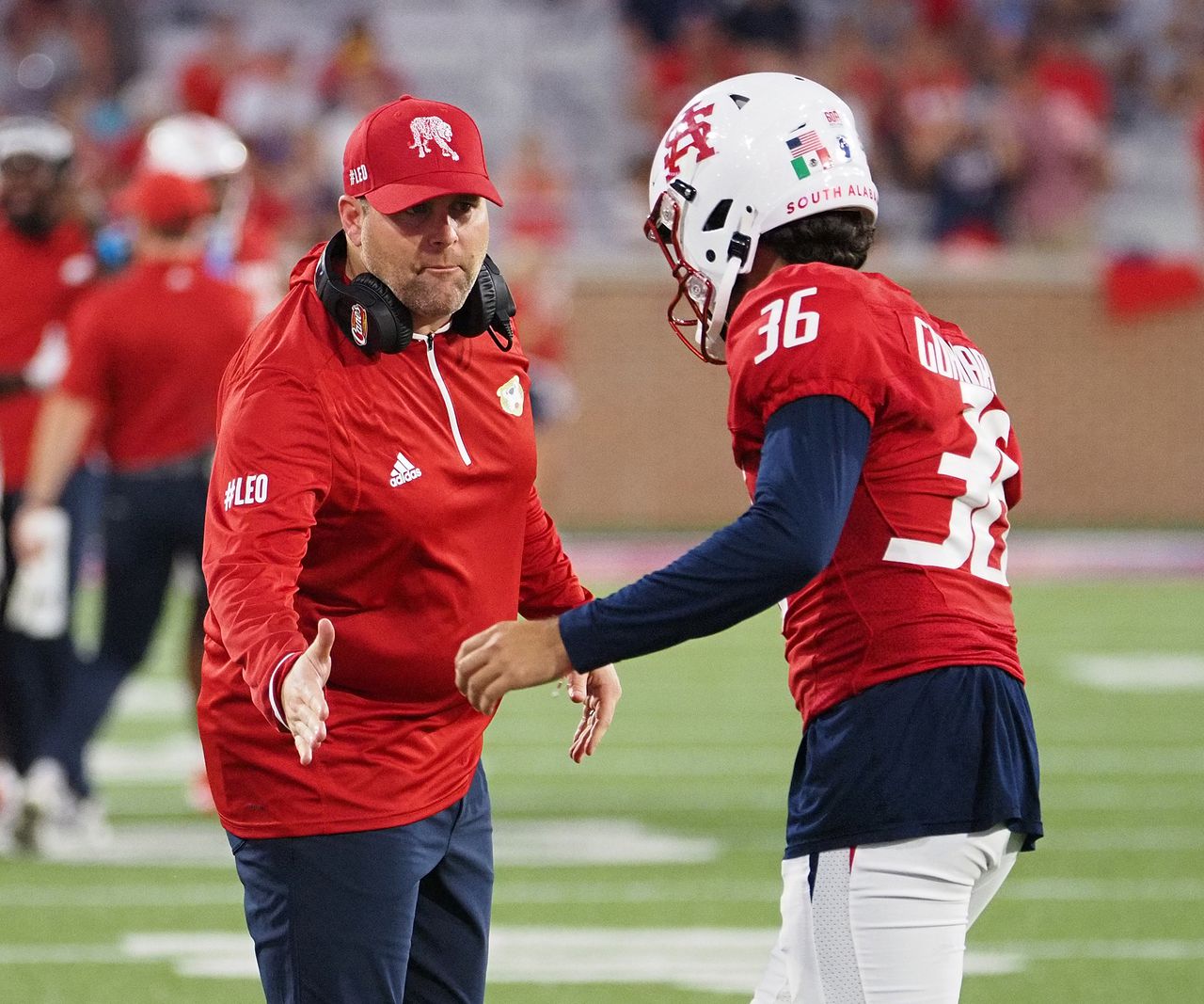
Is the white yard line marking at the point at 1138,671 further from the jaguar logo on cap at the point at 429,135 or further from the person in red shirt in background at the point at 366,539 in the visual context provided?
the jaguar logo on cap at the point at 429,135

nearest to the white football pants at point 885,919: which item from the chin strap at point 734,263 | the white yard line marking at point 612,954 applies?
the chin strap at point 734,263

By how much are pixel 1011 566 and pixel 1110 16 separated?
6.30 metres

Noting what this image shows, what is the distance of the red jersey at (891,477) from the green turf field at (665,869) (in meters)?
2.39

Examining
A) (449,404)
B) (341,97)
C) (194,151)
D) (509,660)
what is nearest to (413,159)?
(449,404)

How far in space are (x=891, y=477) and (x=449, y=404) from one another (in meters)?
0.72

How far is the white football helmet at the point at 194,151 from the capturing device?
267 inches

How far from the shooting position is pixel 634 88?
57.2 ft

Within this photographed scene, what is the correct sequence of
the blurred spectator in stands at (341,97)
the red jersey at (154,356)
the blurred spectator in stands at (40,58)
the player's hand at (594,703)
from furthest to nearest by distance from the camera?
the blurred spectator in stands at (40,58)
the blurred spectator in stands at (341,97)
the red jersey at (154,356)
the player's hand at (594,703)

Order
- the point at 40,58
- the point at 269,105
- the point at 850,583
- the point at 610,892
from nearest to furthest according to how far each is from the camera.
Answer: the point at 850,583
the point at 610,892
the point at 269,105
the point at 40,58

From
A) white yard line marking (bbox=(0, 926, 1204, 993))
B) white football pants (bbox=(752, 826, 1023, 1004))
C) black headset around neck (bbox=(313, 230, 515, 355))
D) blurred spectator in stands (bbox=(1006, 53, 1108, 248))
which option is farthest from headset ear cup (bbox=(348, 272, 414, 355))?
blurred spectator in stands (bbox=(1006, 53, 1108, 248))

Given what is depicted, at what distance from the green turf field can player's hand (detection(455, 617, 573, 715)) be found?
2491 mm

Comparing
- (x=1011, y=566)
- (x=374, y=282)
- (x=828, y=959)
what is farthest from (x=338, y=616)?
(x=1011, y=566)

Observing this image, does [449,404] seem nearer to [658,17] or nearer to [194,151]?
[194,151]

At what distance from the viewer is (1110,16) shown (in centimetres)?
1769
